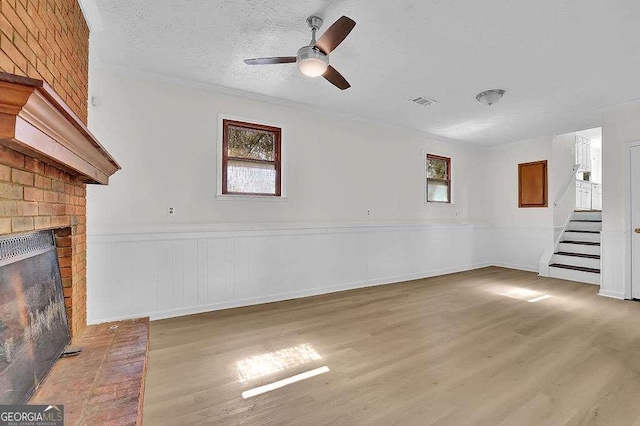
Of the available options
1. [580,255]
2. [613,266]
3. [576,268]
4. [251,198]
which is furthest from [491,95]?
[580,255]

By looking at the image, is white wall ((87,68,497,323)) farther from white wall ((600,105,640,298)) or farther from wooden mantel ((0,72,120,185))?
white wall ((600,105,640,298))

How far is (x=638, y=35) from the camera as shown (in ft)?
8.52

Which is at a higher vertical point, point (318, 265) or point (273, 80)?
point (273, 80)

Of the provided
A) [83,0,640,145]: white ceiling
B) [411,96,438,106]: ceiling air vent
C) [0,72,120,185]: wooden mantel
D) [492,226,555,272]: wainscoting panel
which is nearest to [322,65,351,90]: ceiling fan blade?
[83,0,640,145]: white ceiling

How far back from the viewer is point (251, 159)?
4.01 m

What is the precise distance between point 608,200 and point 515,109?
1897mm

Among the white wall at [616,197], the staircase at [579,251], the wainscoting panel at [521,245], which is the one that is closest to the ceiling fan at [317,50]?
the white wall at [616,197]

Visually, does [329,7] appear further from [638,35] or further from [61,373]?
[61,373]

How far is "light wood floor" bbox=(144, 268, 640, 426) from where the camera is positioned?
5.93 ft

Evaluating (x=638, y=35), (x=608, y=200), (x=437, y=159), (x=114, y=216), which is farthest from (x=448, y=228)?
(x=114, y=216)

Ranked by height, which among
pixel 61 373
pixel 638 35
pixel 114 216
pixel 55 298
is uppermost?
pixel 638 35

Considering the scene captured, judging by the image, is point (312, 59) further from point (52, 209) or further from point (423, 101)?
point (423, 101)

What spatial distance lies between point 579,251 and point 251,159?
20.3ft

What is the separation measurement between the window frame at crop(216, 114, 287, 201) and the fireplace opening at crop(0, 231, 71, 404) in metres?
2.00
